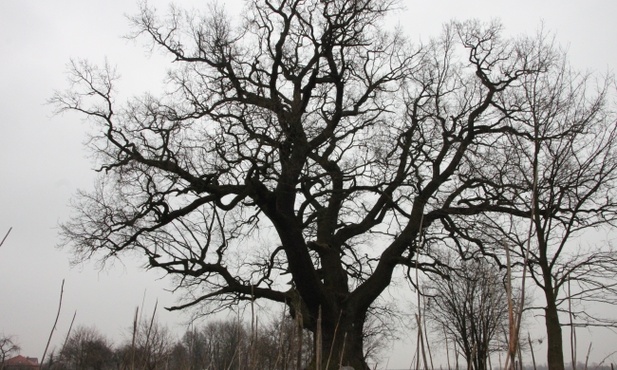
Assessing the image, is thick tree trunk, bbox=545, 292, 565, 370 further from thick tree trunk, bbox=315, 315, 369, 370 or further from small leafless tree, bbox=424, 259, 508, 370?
thick tree trunk, bbox=315, 315, 369, 370

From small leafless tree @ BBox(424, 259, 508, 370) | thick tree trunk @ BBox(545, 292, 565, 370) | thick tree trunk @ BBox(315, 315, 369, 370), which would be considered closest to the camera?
small leafless tree @ BBox(424, 259, 508, 370)

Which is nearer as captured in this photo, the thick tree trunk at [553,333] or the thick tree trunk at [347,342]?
the thick tree trunk at [553,333]

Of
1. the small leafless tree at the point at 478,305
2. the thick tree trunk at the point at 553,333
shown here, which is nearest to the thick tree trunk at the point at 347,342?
the small leafless tree at the point at 478,305

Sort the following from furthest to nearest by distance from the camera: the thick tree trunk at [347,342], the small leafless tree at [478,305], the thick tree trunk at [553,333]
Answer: the thick tree trunk at [347,342]
the thick tree trunk at [553,333]
the small leafless tree at [478,305]

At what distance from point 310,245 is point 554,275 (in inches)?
222

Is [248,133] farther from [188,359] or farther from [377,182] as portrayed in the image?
[188,359]

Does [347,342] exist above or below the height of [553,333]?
below

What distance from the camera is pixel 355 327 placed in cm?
1364

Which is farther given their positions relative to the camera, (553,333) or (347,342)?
(347,342)

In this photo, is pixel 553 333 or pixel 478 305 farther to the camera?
pixel 478 305

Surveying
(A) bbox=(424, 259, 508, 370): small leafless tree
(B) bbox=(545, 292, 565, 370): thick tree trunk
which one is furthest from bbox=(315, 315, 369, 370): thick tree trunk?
(B) bbox=(545, 292, 565, 370): thick tree trunk

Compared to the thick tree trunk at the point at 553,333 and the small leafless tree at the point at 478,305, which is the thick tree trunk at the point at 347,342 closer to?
the small leafless tree at the point at 478,305

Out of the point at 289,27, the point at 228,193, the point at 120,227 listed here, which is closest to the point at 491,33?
the point at 289,27

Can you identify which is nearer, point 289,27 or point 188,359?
point 188,359
